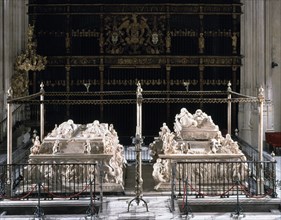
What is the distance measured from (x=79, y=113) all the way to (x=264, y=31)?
7.24 m

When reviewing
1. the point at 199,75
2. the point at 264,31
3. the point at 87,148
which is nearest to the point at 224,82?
the point at 199,75

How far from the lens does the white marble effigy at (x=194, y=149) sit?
41.5 ft

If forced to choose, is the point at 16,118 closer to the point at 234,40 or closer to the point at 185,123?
the point at 185,123

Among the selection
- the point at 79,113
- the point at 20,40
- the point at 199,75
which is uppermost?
the point at 20,40

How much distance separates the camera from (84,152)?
12.8 meters

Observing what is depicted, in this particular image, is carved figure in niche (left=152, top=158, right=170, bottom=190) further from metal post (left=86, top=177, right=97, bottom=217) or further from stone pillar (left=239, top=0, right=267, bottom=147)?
stone pillar (left=239, top=0, right=267, bottom=147)

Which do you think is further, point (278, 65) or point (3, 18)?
point (278, 65)

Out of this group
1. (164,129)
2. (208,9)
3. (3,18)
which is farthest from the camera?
(208,9)

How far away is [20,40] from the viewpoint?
813 inches

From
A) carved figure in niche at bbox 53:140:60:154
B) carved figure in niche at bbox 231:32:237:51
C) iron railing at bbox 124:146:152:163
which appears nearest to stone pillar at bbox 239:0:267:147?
carved figure in niche at bbox 231:32:237:51

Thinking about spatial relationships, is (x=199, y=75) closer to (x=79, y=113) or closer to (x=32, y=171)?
(x=79, y=113)

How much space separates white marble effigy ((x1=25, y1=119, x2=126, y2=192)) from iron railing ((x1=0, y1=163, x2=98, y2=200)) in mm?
145

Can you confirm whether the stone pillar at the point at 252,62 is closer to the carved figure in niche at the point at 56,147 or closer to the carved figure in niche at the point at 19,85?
the carved figure in niche at the point at 19,85

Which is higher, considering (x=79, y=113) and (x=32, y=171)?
(x=79, y=113)
